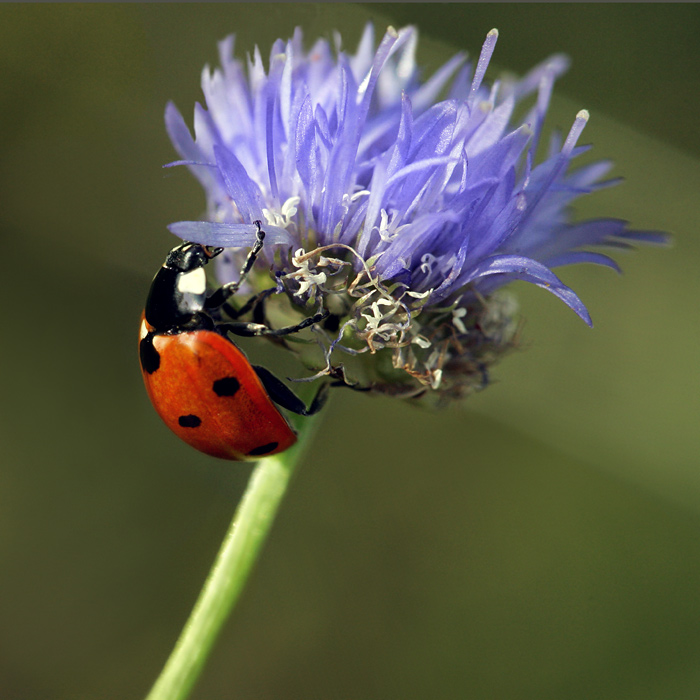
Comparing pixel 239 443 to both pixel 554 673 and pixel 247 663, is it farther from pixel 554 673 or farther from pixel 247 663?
pixel 554 673

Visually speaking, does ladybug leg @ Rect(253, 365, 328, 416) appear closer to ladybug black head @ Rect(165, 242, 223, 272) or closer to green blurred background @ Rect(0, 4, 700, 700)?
ladybug black head @ Rect(165, 242, 223, 272)

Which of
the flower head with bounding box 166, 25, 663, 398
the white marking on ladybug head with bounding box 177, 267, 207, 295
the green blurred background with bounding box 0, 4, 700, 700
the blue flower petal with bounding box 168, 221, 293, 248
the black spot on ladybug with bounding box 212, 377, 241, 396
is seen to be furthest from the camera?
the green blurred background with bounding box 0, 4, 700, 700

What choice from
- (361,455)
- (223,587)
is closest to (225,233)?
(223,587)

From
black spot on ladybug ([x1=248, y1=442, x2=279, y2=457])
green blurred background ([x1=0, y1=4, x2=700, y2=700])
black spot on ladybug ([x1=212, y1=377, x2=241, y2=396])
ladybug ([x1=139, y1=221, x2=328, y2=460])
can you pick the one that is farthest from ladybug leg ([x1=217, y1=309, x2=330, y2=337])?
green blurred background ([x1=0, y1=4, x2=700, y2=700])

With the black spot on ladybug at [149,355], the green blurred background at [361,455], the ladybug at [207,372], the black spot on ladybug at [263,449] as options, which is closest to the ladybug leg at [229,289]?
the ladybug at [207,372]

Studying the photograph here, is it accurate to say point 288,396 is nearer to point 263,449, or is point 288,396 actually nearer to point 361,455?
point 263,449
